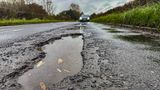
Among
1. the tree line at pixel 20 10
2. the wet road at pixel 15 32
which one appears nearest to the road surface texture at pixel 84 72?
the wet road at pixel 15 32

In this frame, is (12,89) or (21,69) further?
(21,69)

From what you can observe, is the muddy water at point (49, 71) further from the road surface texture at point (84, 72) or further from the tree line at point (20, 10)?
the tree line at point (20, 10)

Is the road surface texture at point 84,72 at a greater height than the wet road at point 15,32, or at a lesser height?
greater

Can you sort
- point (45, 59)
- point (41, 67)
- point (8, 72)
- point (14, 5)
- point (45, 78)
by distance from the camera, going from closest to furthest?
point (45, 78) → point (8, 72) → point (41, 67) → point (45, 59) → point (14, 5)

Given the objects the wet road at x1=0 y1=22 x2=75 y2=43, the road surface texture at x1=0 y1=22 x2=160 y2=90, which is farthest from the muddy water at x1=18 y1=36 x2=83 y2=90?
the wet road at x1=0 y1=22 x2=75 y2=43

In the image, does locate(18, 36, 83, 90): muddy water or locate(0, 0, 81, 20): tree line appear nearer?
locate(18, 36, 83, 90): muddy water

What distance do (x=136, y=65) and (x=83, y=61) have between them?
988mm

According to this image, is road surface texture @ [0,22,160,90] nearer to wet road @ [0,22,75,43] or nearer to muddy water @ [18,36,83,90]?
muddy water @ [18,36,83,90]

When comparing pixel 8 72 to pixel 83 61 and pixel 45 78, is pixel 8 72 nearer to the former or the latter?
pixel 45 78

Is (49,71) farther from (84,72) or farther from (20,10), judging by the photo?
(20,10)

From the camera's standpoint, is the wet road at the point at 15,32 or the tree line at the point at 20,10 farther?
the tree line at the point at 20,10

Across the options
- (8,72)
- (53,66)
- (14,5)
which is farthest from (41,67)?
(14,5)

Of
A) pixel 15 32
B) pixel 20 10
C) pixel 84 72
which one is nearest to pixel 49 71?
pixel 84 72

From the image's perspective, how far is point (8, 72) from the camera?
426 centimetres
